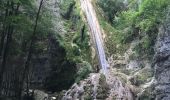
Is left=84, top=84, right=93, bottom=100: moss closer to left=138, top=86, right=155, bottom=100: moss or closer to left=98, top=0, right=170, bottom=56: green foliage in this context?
left=138, top=86, right=155, bottom=100: moss

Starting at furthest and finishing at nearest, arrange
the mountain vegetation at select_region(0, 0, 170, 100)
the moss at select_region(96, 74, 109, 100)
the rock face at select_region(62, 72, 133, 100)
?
1. the mountain vegetation at select_region(0, 0, 170, 100)
2. the moss at select_region(96, 74, 109, 100)
3. the rock face at select_region(62, 72, 133, 100)

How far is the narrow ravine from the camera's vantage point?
1175 inches

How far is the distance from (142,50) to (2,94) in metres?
9.90

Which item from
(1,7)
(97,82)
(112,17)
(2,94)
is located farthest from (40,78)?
(112,17)

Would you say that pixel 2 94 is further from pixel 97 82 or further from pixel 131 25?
pixel 131 25

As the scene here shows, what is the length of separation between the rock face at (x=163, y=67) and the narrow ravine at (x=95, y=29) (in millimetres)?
10858

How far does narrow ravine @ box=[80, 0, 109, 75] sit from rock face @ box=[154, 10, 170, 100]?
35.6ft

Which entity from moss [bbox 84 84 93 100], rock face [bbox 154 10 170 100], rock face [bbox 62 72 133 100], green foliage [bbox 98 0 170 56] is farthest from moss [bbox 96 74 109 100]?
rock face [bbox 154 10 170 100]

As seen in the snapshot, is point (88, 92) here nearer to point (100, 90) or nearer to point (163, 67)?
point (100, 90)

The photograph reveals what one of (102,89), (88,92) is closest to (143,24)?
(102,89)

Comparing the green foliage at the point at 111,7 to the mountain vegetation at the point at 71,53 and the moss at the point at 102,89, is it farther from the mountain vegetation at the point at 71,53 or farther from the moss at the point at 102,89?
the moss at the point at 102,89

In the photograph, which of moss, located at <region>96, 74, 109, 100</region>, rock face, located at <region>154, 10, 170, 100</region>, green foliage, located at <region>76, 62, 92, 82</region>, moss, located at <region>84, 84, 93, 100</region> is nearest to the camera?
rock face, located at <region>154, 10, 170, 100</region>

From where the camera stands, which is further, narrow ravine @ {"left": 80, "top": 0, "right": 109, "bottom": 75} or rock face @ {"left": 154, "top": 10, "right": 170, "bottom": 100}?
narrow ravine @ {"left": 80, "top": 0, "right": 109, "bottom": 75}

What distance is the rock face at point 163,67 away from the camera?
15.8 m
